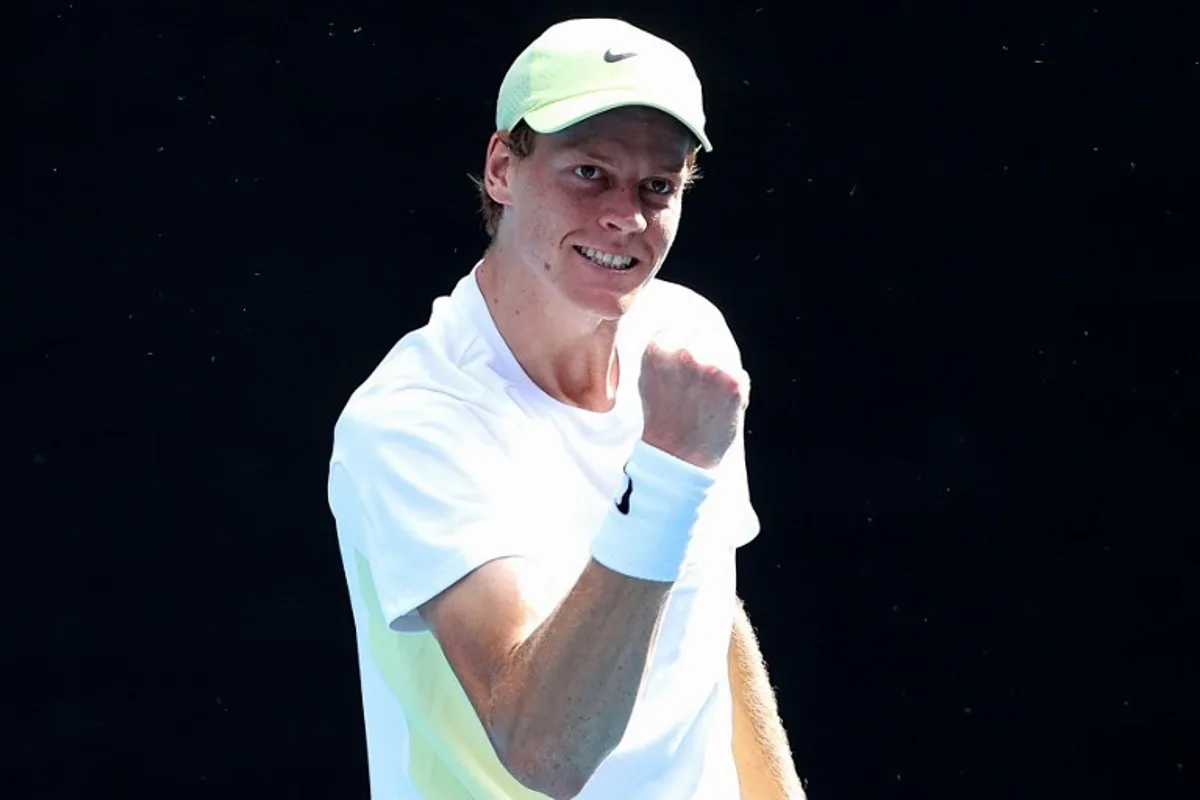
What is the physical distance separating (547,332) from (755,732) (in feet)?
1.98

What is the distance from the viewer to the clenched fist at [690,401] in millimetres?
1660

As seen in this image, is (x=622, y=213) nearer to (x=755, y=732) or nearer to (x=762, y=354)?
(x=755, y=732)

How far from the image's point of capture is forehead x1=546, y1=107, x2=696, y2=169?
1.94 m

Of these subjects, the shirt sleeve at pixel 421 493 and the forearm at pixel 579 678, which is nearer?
the forearm at pixel 579 678

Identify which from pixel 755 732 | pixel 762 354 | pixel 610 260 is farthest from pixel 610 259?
pixel 762 354

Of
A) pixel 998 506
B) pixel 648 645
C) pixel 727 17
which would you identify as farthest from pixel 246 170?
pixel 648 645

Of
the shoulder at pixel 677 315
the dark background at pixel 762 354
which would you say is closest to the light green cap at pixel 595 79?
the shoulder at pixel 677 315

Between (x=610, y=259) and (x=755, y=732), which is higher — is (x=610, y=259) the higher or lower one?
the higher one

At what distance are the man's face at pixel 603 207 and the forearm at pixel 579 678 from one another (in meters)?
0.38

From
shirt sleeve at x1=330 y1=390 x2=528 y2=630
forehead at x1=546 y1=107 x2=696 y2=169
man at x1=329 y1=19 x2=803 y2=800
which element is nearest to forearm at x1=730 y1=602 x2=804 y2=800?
man at x1=329 y1=19 x2=803 y2=800

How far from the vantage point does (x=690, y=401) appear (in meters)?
1.66

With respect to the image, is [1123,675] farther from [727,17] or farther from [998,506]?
[727,17]

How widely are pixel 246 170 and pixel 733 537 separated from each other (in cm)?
113

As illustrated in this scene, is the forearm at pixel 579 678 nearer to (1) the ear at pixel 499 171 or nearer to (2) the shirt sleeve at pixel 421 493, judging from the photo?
(2) the shirt sleeve at pixel 421 493
